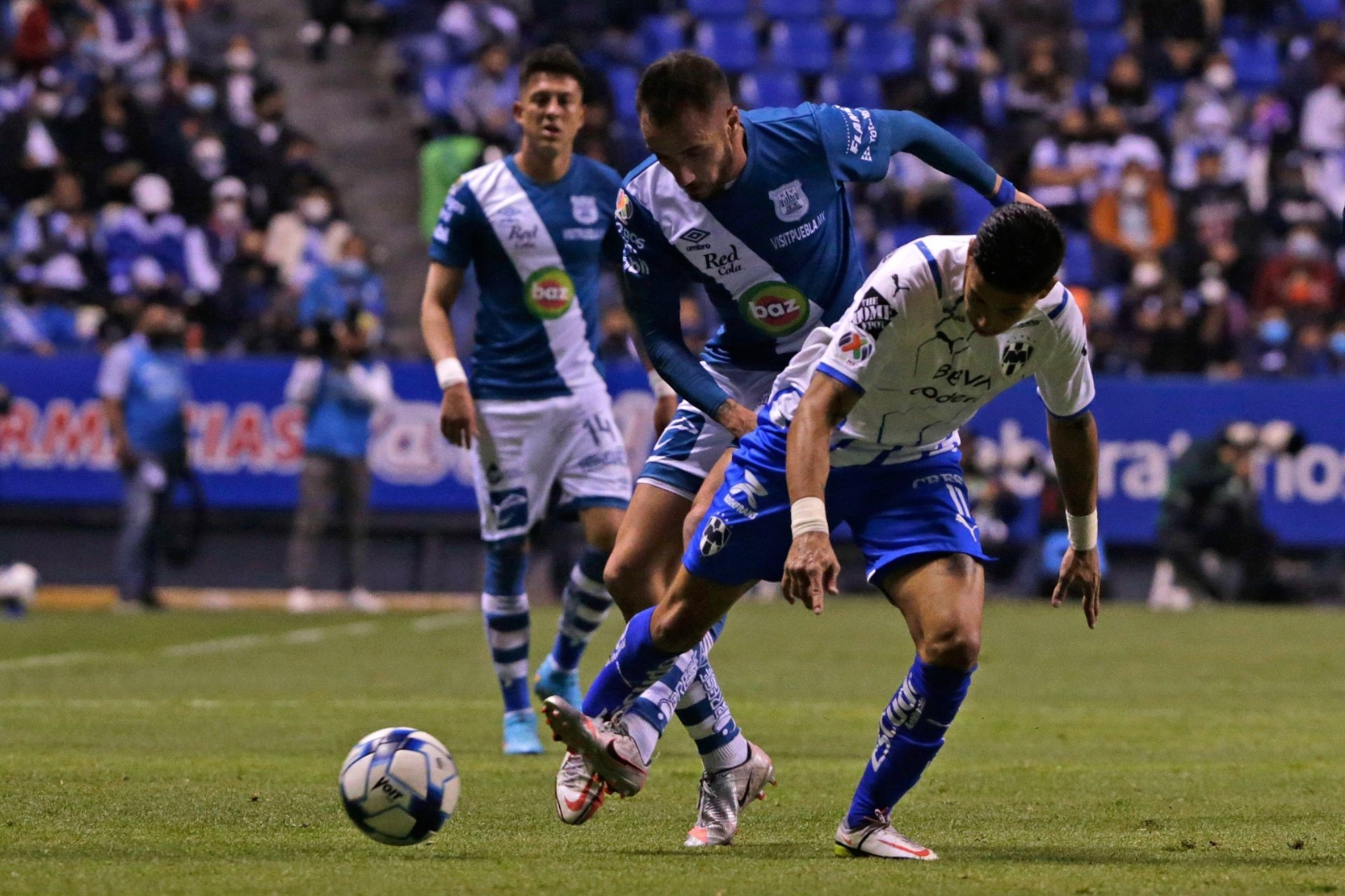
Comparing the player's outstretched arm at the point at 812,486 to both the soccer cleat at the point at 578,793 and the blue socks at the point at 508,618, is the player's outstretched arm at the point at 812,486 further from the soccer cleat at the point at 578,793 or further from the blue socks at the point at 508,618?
the blue socks at the point at 508,618

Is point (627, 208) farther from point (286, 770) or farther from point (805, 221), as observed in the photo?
point (286, 770)

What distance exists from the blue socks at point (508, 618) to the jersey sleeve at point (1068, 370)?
3.95 metres

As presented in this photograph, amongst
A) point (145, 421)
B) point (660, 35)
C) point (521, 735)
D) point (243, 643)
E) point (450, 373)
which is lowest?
point (243, 643)

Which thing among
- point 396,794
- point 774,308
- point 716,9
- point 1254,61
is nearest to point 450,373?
point 774,308

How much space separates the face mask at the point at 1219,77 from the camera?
24.2 meters

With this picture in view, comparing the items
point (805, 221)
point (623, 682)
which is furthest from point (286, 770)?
point (805, 221)

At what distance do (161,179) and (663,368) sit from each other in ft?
55.8

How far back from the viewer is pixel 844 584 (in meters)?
20.9

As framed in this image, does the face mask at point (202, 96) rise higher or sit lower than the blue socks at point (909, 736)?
higher

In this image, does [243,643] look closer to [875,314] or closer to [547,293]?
[547,293]

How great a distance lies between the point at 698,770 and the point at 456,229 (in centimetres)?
266

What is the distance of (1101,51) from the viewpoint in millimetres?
25547

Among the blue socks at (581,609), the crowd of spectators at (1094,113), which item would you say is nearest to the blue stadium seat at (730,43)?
the crowd of spectators at (1094,113)

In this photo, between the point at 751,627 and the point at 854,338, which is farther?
the point at 751,627
